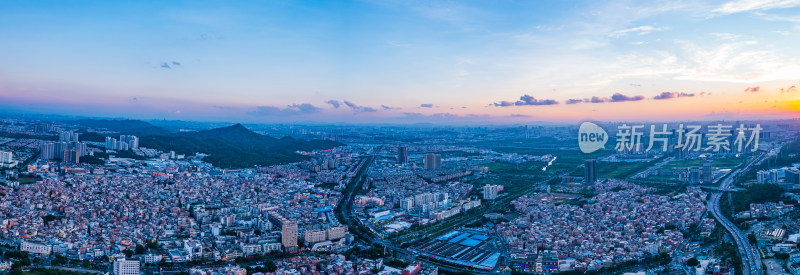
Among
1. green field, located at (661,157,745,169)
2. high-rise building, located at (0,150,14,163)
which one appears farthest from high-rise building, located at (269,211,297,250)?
green field, located at (661,157,745,169)

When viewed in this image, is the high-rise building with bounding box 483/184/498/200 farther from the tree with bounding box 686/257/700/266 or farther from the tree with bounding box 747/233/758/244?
the tree with bounding box 686/257/700/266

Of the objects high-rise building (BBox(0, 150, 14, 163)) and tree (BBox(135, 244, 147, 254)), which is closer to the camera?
tree (BBox(135, 244, 147, 254))

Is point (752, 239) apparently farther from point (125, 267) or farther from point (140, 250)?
point (140, 250)

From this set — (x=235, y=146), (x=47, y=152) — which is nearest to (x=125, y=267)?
(x=47, y=152)

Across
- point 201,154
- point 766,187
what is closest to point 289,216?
point 766,187

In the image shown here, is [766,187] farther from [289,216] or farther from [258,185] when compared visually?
[258,185]

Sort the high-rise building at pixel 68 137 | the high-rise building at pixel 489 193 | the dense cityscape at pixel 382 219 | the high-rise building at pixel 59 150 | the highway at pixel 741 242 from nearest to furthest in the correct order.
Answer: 1. the highway at pixel 741 242
2. the dense cityscape at pixel 382 219
3. the high-rise building at pixel 489 193
4. the high-rise building at pixel 59 150
5. the high-rise building at pixel 68 137

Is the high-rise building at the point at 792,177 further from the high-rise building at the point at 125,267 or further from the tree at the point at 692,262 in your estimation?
the high-rise building at the point at 125,267

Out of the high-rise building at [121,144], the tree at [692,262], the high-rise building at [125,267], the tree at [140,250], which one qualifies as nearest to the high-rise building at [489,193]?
the tree at [692,262]
